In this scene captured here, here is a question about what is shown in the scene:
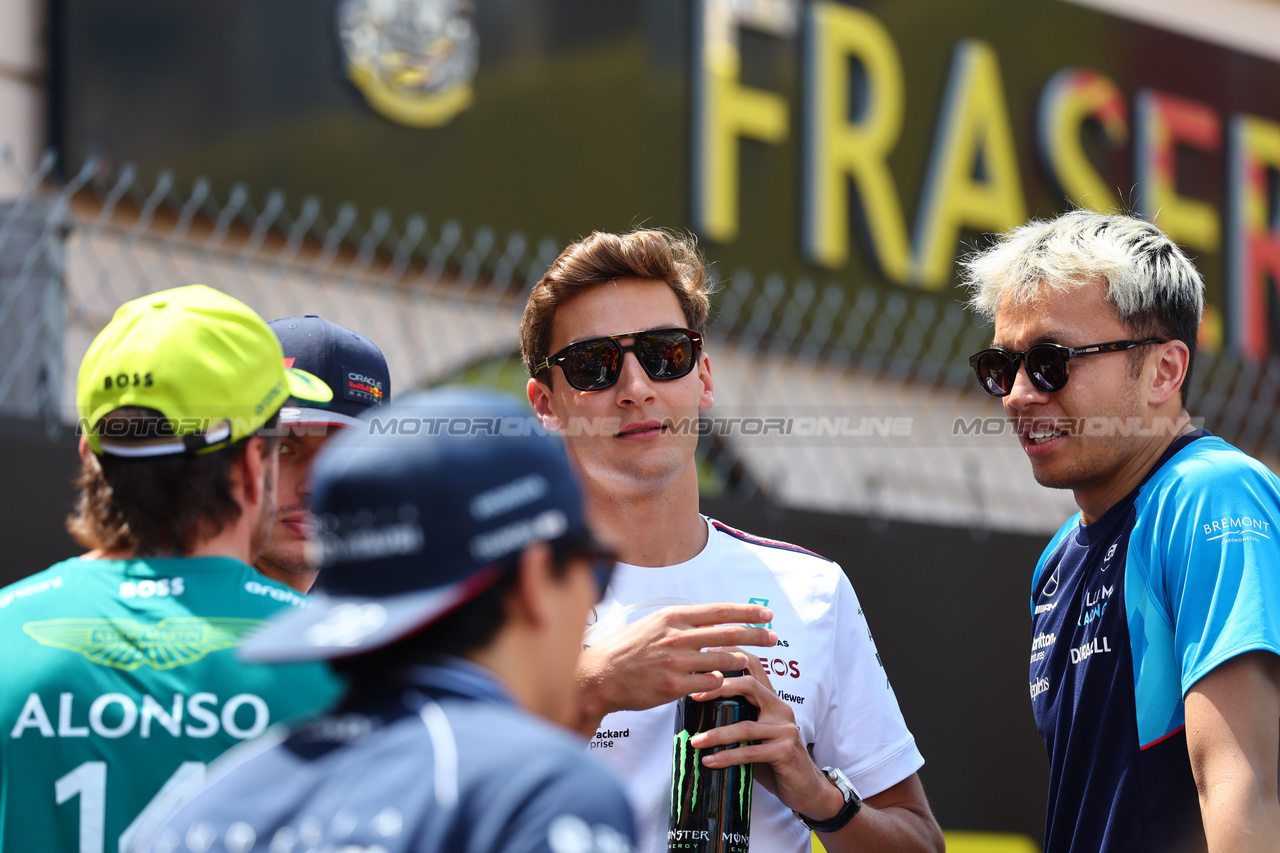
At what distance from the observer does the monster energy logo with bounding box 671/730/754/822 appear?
2.26m

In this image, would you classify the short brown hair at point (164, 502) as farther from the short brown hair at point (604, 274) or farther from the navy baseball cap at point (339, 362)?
the short brown hair at point (604, 274)

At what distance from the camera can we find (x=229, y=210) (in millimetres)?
5863

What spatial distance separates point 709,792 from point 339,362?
1334mm

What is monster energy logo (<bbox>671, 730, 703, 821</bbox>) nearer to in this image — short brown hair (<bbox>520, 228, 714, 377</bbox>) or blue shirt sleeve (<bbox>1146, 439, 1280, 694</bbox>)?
blue shirt sleeve (<bbox>1146, 439, 1280, 694</bbox>)

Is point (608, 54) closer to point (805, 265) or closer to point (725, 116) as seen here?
point (725, 116)

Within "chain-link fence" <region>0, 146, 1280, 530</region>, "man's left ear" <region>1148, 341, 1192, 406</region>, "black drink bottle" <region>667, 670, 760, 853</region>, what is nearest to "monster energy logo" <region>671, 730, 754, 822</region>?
"black drink bottle" <region>667, 670, 760, 853</region>

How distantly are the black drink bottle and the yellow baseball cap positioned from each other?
2.89 feet

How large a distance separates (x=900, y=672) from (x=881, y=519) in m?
0.59

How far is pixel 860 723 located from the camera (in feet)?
8.69

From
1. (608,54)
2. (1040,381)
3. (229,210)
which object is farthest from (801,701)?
(608,54)

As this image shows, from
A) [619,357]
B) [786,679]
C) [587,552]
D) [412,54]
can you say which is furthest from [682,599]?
[412,54]

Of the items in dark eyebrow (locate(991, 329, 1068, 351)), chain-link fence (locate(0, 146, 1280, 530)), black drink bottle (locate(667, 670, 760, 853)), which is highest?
dark eyebrow (locate(991, 329, 1068, 351))

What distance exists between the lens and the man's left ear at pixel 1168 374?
8.77 feet

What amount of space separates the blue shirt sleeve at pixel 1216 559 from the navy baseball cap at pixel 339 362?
5.44ft
